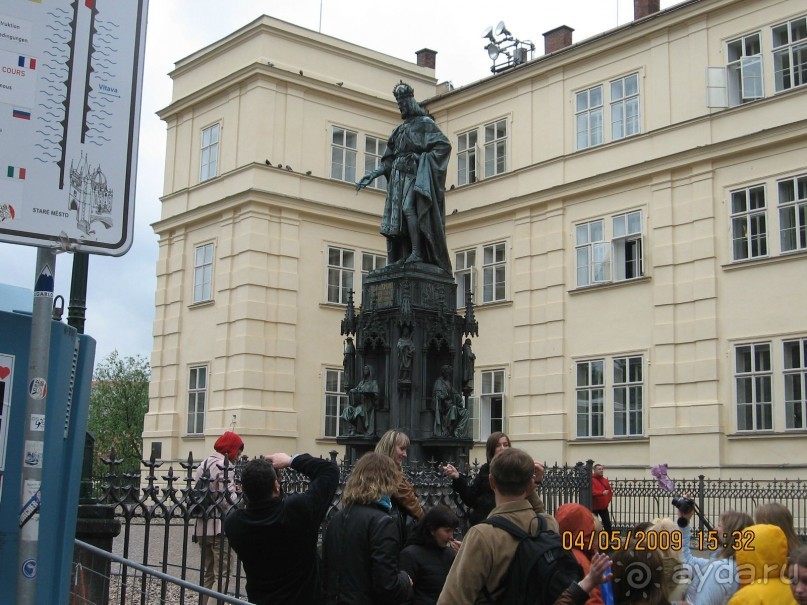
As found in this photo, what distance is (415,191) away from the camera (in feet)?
48.0

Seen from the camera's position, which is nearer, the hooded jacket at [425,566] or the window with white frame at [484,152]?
the hooded jacket at [425,566]

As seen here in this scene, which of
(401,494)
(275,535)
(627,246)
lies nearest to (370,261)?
(627,246)

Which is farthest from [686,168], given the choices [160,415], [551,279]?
[160,415]

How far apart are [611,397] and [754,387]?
4.18 meters

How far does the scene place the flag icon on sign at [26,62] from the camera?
2.97 metres

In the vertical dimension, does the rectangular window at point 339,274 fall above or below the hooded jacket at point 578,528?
above

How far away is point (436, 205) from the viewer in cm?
1483

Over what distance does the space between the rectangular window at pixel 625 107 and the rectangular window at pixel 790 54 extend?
411 centimetres

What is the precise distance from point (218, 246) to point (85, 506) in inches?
945

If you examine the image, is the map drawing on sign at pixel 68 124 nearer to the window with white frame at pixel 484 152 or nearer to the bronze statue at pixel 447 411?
the bronze statue at pixel 447 411

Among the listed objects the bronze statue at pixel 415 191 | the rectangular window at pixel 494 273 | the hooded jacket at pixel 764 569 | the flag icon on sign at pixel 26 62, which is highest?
the rectangular window at pixel 494 273

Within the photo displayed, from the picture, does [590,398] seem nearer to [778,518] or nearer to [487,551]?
[778,518]

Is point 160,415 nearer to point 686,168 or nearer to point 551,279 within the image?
point 551,279

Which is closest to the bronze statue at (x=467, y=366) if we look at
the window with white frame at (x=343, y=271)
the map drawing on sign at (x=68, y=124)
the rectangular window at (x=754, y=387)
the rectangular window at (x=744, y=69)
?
the rectangular window at (x=754, y=387)
